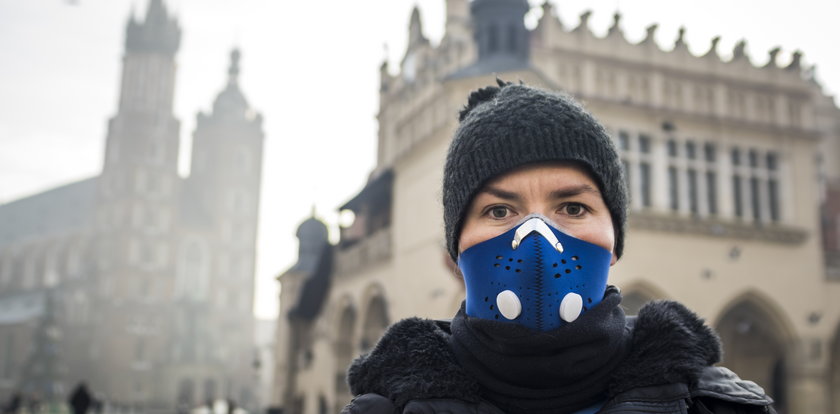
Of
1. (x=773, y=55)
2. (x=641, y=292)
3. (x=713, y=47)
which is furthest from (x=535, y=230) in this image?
(x=773, y=55)

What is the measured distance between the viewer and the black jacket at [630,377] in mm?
1778

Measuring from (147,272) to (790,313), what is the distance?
228ft

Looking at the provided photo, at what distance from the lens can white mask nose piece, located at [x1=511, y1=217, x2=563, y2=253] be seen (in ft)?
6.14

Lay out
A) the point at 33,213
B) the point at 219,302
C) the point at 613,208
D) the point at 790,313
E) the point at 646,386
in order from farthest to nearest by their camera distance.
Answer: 1. the point at 33,213
2. the point at 219,302
3. the point at 790,313
4. the point at 613,208
5. the point at 646,386

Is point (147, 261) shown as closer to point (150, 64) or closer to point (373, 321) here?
point (150, 64)

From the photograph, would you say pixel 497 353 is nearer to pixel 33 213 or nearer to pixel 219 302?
pixel 219 302

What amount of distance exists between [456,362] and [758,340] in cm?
2305

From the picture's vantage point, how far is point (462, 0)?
2738 centimetres

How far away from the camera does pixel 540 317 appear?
1.85m

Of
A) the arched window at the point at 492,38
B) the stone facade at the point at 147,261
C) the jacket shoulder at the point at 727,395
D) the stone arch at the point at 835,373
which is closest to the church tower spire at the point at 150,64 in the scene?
the stone facade at the point at 147,261

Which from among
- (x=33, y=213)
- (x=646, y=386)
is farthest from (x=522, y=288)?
(x=33, y=213)

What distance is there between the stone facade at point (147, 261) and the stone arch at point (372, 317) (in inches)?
1992

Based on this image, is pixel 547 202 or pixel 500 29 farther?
pixel 500 29

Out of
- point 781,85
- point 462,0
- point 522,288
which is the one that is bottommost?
point 522,288
